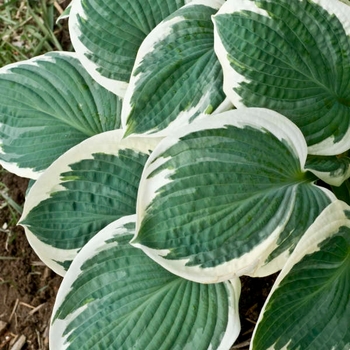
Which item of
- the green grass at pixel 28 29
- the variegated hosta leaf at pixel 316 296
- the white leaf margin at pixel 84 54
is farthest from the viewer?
the green grass at pixel 28 29

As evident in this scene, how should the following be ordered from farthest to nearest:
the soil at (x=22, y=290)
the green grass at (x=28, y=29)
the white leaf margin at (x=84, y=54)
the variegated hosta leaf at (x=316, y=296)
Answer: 1. the green grass at (x=28, y=29)
2. the soil at (x=22, y=290)
3. the white leaf margin at (x=84, y=54)
4. the variegated hosta leaf at (x=316, y=296)

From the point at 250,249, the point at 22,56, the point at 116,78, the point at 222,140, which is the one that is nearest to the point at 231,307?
the point at 250,249

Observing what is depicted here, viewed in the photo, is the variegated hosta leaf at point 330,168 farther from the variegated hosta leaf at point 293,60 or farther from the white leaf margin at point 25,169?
the white leaf margin at point 25,169

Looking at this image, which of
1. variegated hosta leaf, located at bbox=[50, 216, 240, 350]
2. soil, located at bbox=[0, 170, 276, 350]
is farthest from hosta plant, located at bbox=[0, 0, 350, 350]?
soil, located at bbox=[0, 170, 276, 350]

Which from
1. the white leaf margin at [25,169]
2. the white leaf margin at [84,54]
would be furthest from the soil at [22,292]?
the white leaf margin at [84,54]

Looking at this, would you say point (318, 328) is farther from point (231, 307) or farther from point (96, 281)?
point (96, 281)

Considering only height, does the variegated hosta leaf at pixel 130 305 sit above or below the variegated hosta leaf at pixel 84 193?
below

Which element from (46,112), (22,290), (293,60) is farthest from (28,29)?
(293,60)
